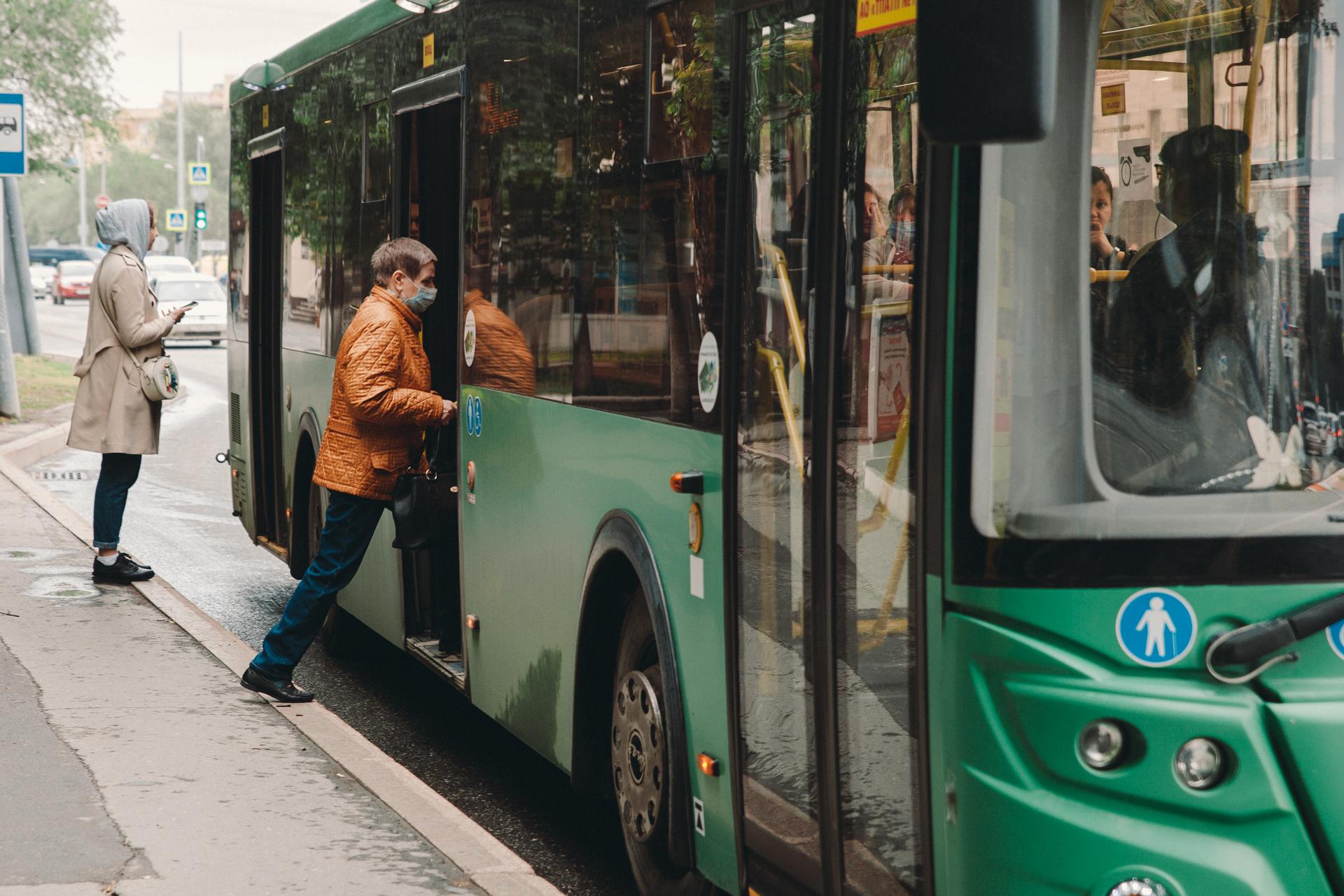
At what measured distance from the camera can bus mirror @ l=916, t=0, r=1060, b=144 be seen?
280 centimetres

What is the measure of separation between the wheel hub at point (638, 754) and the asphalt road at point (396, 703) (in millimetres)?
599

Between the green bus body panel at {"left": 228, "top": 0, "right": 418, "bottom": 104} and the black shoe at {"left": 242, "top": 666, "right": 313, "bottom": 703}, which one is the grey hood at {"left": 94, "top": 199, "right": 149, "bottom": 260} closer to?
the green bus body panel at {"left": 228, "top": 0, "right": 418, "bottom": 104}

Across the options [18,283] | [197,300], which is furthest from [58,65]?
[18,283]

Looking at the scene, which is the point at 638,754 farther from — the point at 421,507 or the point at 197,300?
the point at 197,300

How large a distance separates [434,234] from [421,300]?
0.75 meters

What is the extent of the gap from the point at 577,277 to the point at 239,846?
6.45ft

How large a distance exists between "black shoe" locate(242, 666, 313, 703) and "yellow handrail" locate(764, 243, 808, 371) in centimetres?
389

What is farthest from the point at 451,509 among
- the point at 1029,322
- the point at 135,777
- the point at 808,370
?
the point at 1029,322

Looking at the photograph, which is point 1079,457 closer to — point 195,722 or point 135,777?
point 135,777

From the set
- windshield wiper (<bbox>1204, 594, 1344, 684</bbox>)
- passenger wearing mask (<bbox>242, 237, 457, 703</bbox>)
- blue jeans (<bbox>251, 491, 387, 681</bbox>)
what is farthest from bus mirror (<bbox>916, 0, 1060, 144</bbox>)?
blue jeans (<bbox>251, 491, 387, 681</bbox>)

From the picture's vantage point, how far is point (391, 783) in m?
5.98

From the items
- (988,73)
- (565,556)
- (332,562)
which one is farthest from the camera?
(332,562)

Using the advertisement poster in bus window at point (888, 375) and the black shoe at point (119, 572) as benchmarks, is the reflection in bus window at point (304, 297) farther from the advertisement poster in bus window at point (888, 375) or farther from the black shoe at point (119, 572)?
the advertisement poster in bus window at point (888, 375)

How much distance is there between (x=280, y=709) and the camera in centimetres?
705
